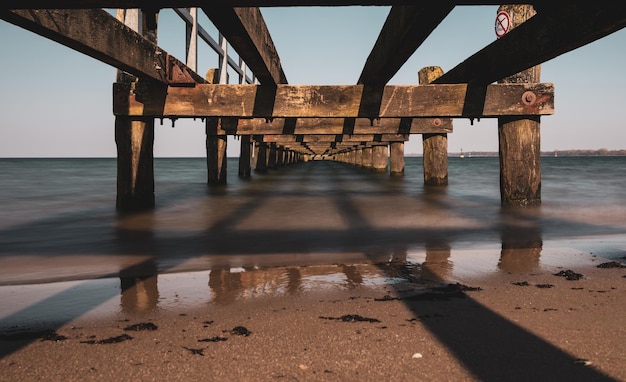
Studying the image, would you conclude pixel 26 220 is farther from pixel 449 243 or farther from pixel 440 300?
pixel 440 300

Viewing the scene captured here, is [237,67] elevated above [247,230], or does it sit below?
above

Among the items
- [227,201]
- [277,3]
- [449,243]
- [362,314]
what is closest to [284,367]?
[362,314]

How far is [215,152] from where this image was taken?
538 inches

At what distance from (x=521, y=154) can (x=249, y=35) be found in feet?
15.0

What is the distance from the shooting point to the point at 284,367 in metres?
1.69

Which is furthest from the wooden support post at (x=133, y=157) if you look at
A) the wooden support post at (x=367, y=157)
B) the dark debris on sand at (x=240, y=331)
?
the wooden support post at (x=367, y=157)

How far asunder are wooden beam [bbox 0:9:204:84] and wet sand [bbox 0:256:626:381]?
2.10 meters

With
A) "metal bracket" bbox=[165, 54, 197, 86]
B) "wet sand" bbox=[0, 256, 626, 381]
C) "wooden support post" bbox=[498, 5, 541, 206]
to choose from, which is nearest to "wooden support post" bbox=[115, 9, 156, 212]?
"metal bracket" bbox=[165, 54, 197, 86]

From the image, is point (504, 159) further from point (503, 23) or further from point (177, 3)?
point (177, 3)

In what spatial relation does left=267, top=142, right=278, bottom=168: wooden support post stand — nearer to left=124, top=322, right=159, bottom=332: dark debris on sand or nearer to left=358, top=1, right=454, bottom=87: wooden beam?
left=358, top=1, right=454, bottom=87: wooden beam

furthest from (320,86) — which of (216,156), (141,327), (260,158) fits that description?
(260,158)

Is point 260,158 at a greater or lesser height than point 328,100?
lesser

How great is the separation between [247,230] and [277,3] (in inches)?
146

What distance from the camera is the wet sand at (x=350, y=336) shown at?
65.3 inches
